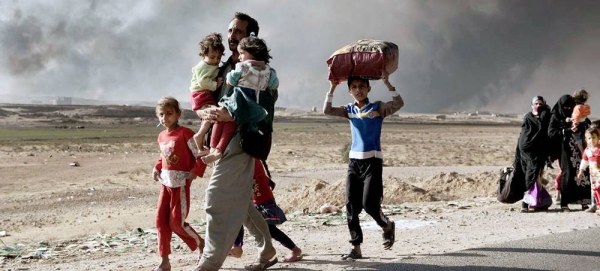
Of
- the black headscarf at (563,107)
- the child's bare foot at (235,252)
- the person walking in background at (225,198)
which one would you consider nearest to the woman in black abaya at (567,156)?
the black headscarf at (563,107)

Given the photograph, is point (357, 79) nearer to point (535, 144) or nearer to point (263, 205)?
point (263, 205)

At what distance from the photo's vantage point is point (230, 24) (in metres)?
6.09

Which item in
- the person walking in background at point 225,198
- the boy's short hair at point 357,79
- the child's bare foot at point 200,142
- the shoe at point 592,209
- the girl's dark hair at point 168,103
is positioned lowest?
the shoe at point 592,209

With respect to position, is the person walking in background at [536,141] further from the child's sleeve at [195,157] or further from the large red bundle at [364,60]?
the child's sleeve at [195,157]

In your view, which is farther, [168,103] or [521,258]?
[521,258]

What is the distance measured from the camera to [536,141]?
10.8 meters

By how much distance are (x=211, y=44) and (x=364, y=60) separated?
1.59 metres

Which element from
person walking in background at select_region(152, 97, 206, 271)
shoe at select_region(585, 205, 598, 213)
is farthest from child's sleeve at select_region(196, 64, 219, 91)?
shoe at select_region(585, 205, 598, 213)

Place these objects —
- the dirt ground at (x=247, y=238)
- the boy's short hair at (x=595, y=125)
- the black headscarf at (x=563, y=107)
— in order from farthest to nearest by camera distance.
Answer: the black headscarf at (x=563, y=107), the boy's short hair at (x=595, y=125), the dirt ground at (x=247, y=238)

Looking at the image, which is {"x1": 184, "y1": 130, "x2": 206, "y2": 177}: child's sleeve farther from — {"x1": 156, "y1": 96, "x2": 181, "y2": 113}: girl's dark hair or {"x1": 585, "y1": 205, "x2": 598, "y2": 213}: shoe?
{"x1": 585, "y1": 205, "x2": 598, "y2": 213}: shoe

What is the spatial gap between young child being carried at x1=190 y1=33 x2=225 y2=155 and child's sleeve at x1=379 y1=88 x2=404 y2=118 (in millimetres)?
1614

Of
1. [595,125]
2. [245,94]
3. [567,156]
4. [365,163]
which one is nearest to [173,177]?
[245,94]

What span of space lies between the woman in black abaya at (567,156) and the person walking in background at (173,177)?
694 centimetres

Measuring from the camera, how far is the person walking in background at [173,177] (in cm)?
585
